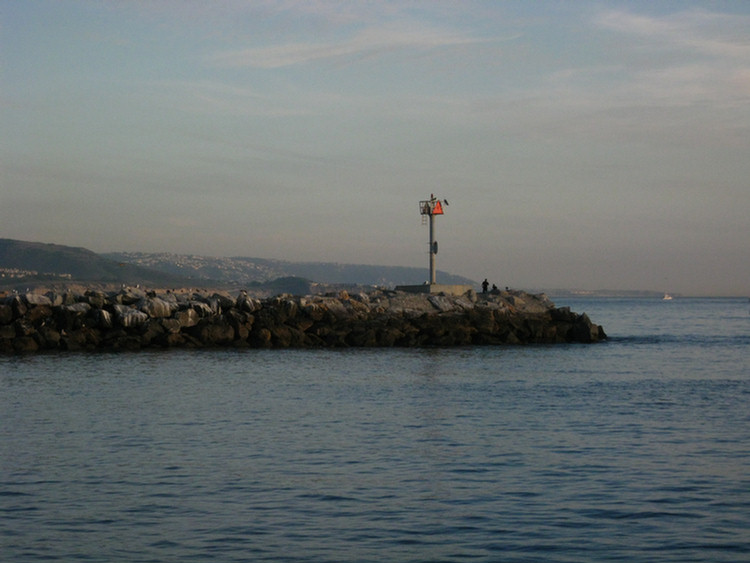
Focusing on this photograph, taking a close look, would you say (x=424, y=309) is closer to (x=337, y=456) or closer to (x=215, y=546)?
(x=337, y=456)

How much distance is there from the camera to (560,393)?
2497 centimetres

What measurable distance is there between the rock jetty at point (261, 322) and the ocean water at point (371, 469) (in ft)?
40.0

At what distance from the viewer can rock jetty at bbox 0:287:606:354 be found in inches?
1613

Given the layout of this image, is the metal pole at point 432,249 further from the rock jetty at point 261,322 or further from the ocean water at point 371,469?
the ocean water at point 371,469

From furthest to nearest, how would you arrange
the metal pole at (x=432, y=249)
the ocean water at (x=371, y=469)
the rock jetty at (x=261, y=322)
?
the metal pole at (x=432, y=249)
the rock jetty at (x=261, y=322)
the ocean water at (x=371, y=469)

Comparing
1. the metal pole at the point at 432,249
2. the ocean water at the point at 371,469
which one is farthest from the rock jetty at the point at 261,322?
the ocean water at the point at 371,469

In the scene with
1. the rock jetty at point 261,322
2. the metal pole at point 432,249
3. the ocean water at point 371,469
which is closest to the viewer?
the ocean water at point 371,469

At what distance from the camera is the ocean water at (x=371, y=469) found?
10.2m

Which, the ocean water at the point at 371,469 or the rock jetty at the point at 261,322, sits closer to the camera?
the ocean water at the point at 371,469

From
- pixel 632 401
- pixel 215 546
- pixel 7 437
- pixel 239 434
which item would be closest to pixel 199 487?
pixel 215 546

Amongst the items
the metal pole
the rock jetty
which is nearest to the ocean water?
the rock jetty

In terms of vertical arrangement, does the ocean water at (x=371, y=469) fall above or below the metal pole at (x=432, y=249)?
below

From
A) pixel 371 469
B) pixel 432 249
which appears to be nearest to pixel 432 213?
pixel 432 249

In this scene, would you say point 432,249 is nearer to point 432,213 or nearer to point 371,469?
point 432,213
